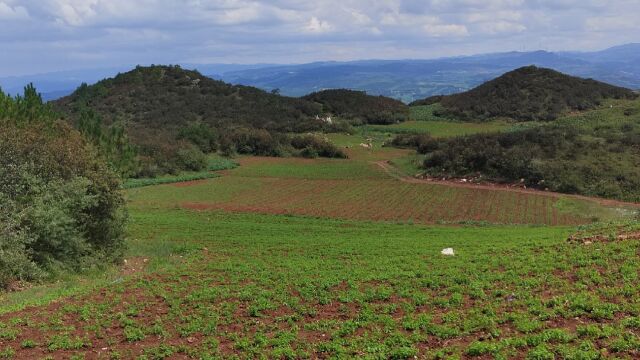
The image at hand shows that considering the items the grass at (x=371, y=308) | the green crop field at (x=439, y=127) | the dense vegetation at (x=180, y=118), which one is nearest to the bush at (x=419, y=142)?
the green crop field at (x=439, y=127)

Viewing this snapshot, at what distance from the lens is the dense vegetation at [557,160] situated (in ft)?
190

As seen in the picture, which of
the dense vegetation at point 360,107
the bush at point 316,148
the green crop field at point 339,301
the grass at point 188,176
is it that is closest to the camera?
the green crop field at point 339,301

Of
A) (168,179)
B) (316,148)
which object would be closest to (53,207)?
(168,179)

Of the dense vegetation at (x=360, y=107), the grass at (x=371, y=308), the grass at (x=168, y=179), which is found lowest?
the grass at (x=168, y=179)

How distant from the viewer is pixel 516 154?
215 feet

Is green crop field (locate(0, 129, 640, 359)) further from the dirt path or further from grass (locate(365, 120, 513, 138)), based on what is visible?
grass (locate(365, 120, 513, 138))

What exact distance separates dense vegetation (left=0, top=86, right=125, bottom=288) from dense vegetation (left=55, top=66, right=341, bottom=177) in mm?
45176

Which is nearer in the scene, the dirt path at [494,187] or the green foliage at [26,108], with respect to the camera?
the dirt path at [494,187]

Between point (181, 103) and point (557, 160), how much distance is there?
107430 millimetres

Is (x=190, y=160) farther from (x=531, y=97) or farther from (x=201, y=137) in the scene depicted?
(x=531, y=97)

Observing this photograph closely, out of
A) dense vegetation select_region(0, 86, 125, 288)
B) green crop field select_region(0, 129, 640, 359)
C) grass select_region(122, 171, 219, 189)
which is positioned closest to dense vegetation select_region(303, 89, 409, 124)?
grass select_region(122, 171, 219, 189)

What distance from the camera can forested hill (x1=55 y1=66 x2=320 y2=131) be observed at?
131375 mm

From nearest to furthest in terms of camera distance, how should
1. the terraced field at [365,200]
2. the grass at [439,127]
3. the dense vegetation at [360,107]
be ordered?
the terraced field at [365,200] → the grass at [439,127] → the dense vegetation at [360,107]

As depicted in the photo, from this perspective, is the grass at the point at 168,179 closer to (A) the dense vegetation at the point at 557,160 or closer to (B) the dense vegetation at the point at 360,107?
(A) the dense vegetation at the point at 557,160
